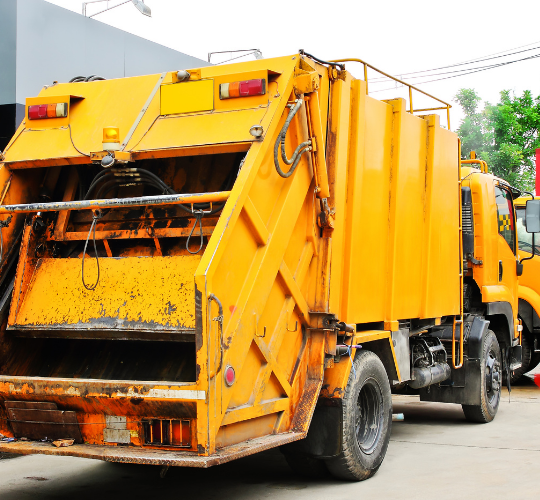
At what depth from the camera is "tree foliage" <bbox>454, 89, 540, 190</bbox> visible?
25.7 meters

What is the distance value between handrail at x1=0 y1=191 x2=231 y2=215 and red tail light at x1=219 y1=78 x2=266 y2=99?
2.33ft

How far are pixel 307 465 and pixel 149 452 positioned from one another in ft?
5.43

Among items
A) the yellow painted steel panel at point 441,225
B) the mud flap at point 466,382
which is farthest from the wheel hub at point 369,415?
the mud flap at point 466,382

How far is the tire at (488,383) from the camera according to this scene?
782 centimetres

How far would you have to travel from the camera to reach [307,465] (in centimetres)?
542

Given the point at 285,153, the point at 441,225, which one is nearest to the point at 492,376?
the point at 441,225

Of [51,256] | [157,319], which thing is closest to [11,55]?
[51,256]

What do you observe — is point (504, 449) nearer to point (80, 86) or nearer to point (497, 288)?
point (497, 288)

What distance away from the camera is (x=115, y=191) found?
548 cm

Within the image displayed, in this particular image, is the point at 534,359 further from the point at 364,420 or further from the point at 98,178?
the point at 98,178

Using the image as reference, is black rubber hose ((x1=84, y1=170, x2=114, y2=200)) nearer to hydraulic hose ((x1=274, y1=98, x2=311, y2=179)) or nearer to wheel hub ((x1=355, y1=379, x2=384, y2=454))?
hydraulic hose ((x1=274, y1=98, x2=311, y2=179))

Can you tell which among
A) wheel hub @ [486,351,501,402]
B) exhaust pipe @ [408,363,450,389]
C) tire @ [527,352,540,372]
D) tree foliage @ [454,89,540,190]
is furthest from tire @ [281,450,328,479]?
tree foliage @ [454,89,540,190]

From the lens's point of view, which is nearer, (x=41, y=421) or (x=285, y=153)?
(x=41, y=421)

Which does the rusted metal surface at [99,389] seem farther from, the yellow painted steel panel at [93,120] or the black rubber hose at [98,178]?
the yellow painted steel panel at [93,120]
